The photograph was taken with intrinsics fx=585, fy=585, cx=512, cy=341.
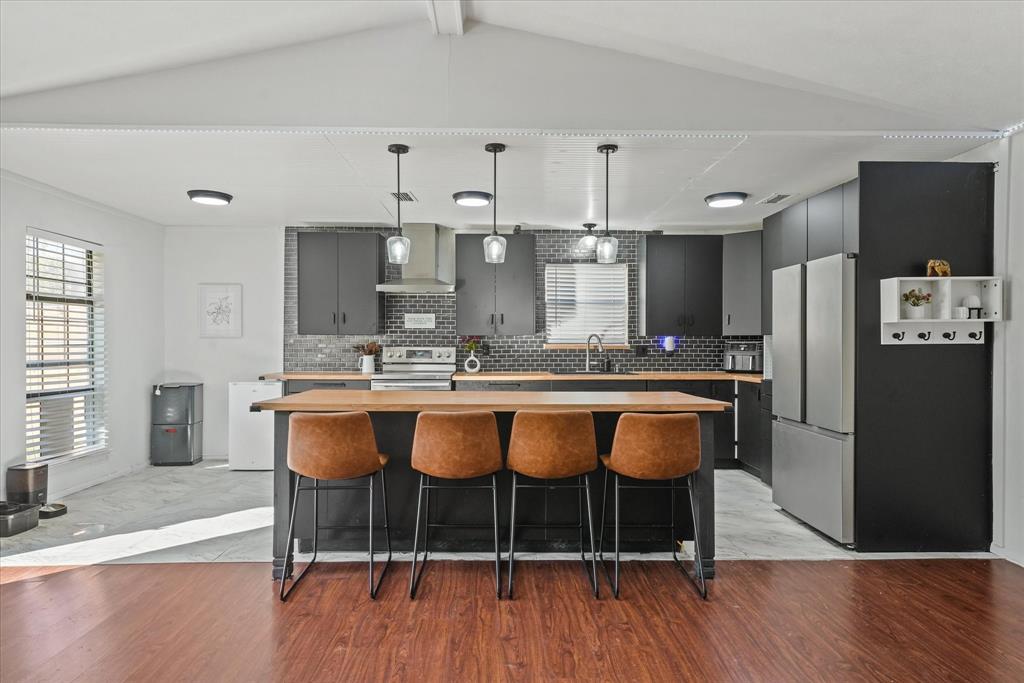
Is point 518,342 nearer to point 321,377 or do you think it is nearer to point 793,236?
point 321,377

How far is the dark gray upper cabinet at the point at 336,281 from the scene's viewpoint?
6.46m

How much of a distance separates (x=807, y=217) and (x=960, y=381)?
1.48 metres

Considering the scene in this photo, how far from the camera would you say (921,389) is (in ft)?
12.2

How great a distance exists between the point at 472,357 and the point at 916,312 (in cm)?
430

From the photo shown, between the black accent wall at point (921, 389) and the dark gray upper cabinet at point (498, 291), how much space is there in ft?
11.6

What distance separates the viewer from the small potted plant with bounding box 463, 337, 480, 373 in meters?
6.67

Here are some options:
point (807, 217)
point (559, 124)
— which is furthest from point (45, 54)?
point (807, 217)

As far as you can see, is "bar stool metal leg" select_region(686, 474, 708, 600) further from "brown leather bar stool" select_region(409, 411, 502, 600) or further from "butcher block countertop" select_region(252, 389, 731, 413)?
"brown leather bar stool" select_region(409, 411, 502, 600)

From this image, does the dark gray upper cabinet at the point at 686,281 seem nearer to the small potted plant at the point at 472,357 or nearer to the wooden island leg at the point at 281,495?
the small potted plant at the point at 472,357

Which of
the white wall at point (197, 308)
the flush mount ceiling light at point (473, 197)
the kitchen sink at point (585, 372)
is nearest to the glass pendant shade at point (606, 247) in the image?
the flush mount ceiling light at point (473, 197)

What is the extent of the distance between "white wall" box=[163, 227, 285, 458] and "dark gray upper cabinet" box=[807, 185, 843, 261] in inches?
210

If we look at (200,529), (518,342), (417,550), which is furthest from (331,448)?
(518,342)

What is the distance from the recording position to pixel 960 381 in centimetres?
373

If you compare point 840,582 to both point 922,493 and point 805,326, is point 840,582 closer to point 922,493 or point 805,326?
point 922,493
